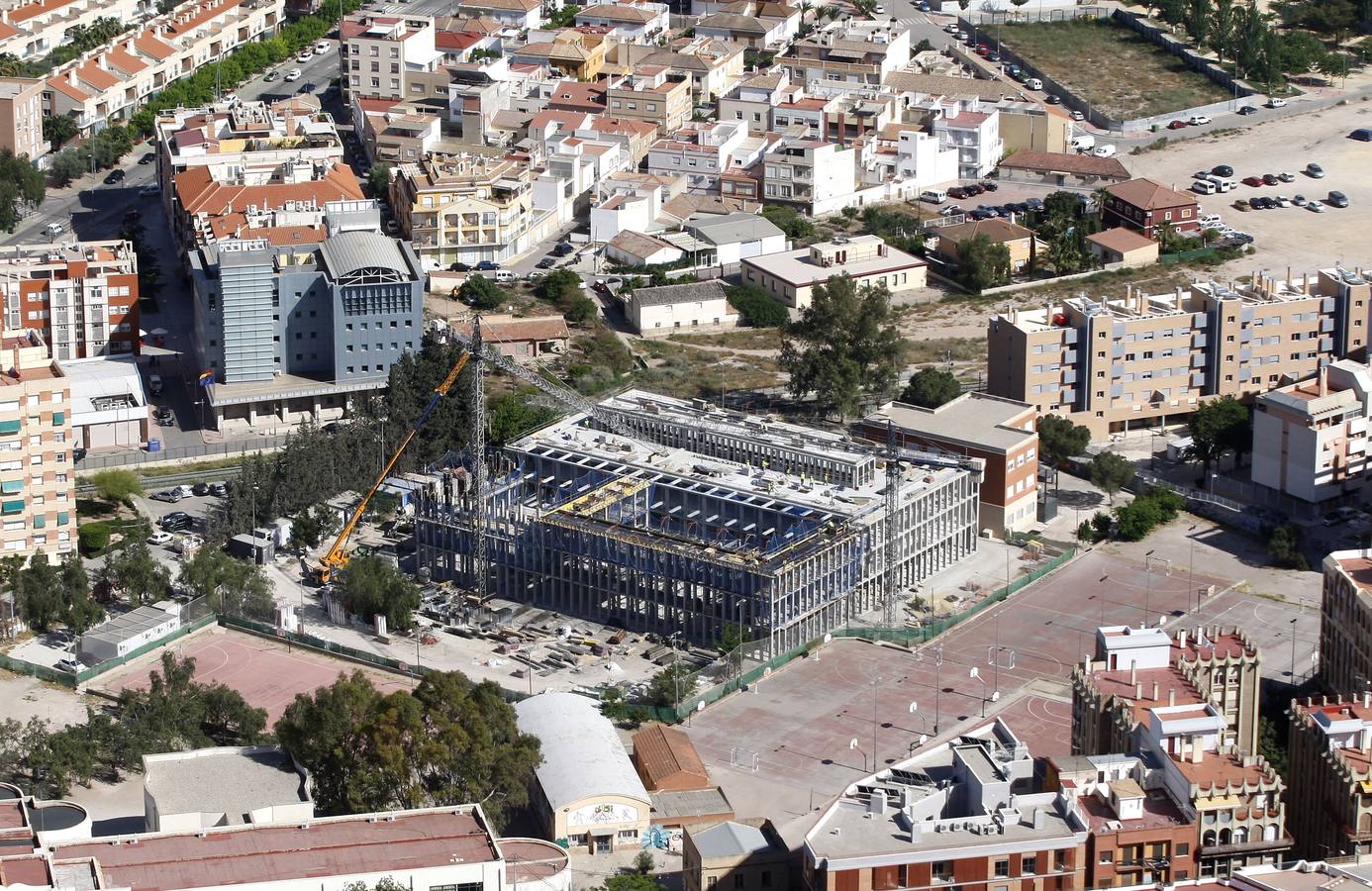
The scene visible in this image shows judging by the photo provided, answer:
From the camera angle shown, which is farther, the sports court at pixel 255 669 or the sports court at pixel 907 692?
the sports court at pixel 255 669

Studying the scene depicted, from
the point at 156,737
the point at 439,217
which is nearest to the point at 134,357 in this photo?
the point at 439,217

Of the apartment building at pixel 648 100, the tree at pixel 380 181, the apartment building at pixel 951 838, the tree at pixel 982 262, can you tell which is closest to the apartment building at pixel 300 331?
the tree at pixel 380 181

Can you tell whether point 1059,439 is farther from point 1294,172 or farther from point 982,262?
point 1294,172

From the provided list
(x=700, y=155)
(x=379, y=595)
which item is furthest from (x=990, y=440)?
(x=700, y=155)

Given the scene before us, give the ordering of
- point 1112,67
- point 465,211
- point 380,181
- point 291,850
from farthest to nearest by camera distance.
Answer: point 1112,67, point 380,181, point 465,211, point 291,850

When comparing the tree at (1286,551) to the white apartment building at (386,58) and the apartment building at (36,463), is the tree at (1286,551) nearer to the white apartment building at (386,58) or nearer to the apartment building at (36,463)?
the apartment building at (36,463)

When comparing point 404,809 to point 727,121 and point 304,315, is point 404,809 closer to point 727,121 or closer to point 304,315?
point 304,315
